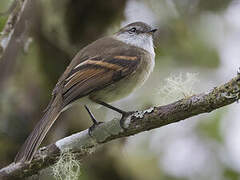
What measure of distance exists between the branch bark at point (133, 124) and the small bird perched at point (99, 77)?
0.11m

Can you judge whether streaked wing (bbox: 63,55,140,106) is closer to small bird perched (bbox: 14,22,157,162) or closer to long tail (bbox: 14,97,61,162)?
small bird perched (bbox: 14,22,157,162)

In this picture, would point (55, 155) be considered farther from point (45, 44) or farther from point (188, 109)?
point (45, 44)

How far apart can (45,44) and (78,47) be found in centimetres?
39

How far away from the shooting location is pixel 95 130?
346cm

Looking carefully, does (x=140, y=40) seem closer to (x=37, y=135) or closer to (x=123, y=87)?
(x=123, y=87)

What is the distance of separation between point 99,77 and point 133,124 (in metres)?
0.79

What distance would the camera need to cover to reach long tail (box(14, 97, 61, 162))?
3330 millimetres

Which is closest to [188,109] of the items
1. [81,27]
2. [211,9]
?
[81,27]

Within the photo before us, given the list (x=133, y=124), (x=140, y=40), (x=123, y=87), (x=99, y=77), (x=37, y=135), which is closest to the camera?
(x=133, y=124)

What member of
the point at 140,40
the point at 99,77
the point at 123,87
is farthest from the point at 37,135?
the point at 140,40

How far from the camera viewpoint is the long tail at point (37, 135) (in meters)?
3.33

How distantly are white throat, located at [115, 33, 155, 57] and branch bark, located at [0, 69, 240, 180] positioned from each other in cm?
133

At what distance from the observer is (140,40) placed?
480cm

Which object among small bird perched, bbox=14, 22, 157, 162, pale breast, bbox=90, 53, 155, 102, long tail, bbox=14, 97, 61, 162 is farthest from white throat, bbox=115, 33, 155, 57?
long tail, bbox=14, 97, 61, 162
